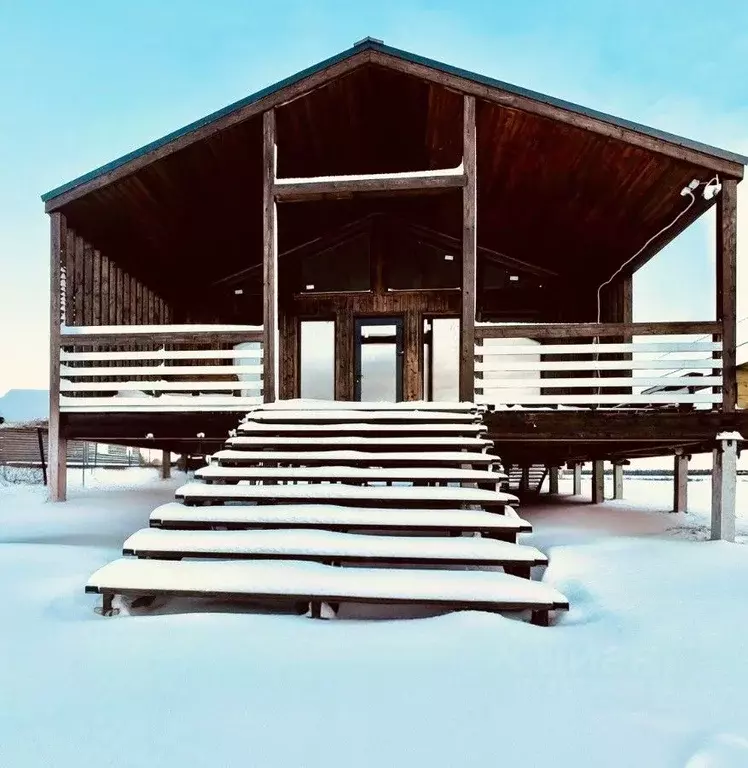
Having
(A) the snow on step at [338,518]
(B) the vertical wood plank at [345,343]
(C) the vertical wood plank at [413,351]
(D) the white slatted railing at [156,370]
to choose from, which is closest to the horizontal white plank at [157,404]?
(D) the white slatted railing at [156,370]

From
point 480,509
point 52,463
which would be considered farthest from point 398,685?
point 52,463

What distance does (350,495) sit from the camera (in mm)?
4062

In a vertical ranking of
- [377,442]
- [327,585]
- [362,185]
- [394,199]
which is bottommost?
[327,585]

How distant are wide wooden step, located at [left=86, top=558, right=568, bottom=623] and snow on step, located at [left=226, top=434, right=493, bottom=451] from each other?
6.45 feet

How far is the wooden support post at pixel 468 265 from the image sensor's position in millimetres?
6570

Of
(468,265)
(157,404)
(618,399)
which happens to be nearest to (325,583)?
(468,265)

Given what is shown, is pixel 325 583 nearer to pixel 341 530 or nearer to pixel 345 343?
pixel 341 530

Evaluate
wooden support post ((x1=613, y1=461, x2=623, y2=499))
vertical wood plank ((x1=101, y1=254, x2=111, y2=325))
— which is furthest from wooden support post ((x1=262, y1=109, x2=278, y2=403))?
wooden support post ((x1=613, y1=461, x2=623, y2=499))

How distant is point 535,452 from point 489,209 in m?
4.27

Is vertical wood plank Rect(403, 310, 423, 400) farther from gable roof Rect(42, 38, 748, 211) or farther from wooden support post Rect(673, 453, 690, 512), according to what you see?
wooden support post Rect(673, 453, 690, 512)

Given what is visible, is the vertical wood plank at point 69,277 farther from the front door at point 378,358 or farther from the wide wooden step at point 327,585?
the wide wooden step at point 327,585

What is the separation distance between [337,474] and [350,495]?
503mm

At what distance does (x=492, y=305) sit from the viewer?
10.8m

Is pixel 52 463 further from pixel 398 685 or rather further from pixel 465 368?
pixel 398 685
